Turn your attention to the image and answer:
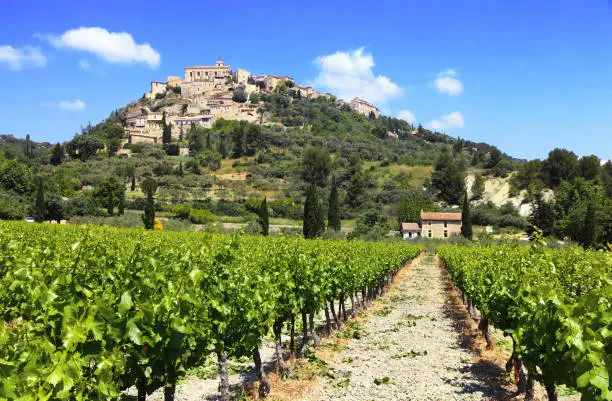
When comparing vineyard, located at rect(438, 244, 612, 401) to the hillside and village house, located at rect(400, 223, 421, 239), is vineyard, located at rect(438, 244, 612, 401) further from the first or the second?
village house, located at rect(400, 223, 421, 239)

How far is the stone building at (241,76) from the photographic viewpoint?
6068 inches

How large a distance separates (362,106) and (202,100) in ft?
211

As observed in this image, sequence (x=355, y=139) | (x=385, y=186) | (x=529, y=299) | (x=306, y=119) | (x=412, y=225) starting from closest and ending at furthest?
1. (x=529, y=299)
2. (x=412, y=225)
3. (x=385, y=186)
4. (x=355, y=139)
5. (x=306, y=119)

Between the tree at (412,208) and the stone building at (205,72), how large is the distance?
3882 inches

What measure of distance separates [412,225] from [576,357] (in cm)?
6422

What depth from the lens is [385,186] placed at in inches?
3383

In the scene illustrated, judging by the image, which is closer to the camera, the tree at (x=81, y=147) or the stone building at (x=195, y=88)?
the tree at (x=81, y=147)

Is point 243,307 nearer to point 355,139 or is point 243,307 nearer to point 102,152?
point 102,152

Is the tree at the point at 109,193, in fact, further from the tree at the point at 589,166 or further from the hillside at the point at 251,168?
the tree at the point at 589,166

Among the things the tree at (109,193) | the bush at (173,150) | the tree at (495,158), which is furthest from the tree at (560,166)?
the bush at (173,150)

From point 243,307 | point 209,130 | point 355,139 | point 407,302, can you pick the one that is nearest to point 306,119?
point 355,139

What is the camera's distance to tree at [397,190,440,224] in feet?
233

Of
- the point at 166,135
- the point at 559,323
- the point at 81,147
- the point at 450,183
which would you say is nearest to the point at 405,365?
the point at 559,323

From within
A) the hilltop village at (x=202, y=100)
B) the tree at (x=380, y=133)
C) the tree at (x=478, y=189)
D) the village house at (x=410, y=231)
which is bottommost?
the village house at (x=410, y=231)
